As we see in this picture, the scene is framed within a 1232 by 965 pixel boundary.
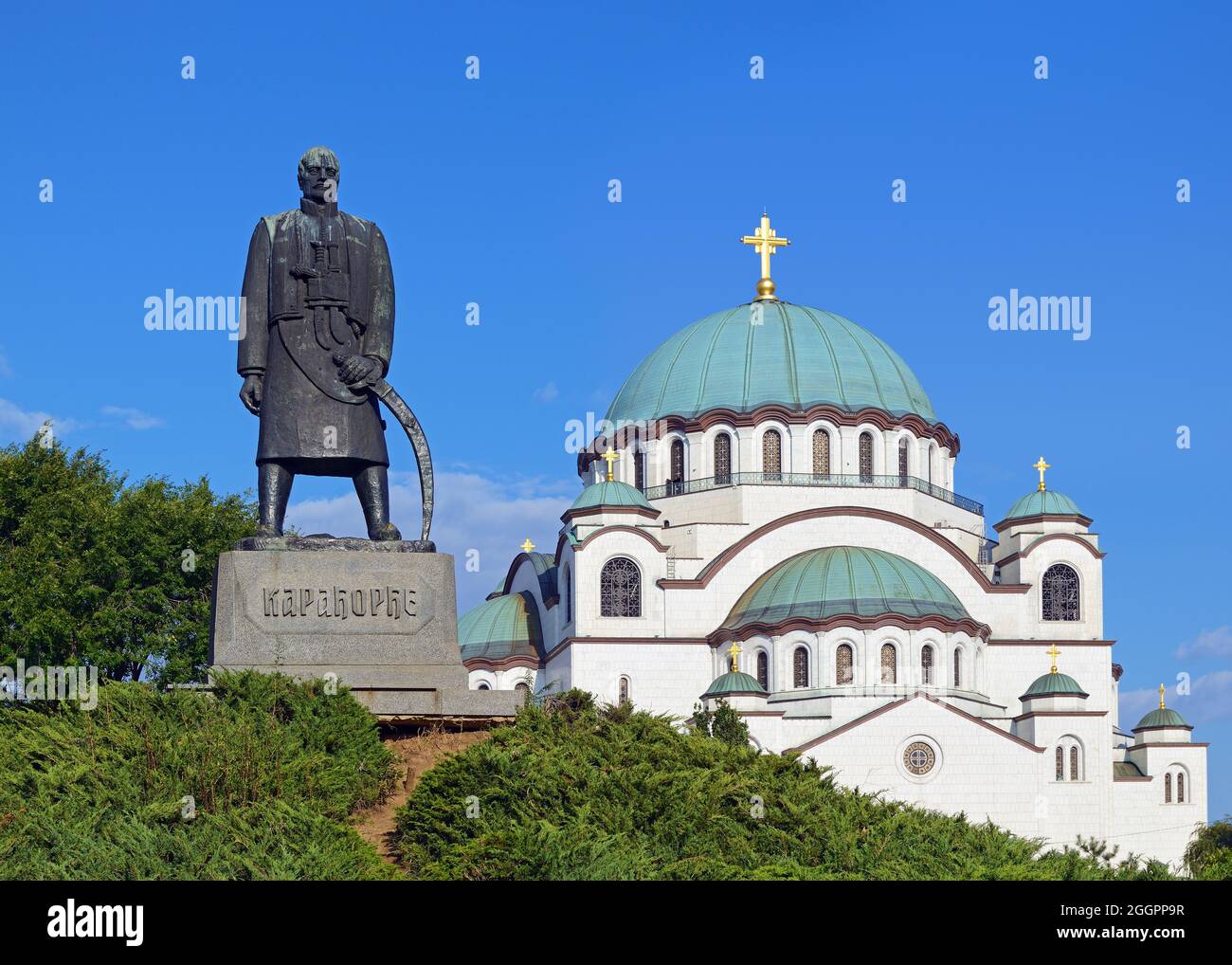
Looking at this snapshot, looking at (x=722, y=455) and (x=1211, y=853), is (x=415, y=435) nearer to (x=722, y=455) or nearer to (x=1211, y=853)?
(x=1211, y=853)

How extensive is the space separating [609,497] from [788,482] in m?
5.01

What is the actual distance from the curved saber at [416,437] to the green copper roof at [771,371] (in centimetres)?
4305

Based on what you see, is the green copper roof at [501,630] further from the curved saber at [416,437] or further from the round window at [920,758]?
the curved saber at [416,437]

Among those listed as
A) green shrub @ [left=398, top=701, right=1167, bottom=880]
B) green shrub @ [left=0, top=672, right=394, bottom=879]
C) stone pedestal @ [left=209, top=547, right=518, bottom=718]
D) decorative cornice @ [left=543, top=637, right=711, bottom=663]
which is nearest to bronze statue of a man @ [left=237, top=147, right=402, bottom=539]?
stone pedestal @ [left=209, top=547, right=518, bottom=718]

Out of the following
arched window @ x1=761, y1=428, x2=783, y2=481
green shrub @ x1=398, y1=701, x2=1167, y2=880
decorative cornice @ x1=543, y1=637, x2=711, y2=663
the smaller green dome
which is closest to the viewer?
green shrub @ x1=398, y1=701, x2=1167, y2=880

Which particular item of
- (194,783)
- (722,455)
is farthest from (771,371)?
(194,783)

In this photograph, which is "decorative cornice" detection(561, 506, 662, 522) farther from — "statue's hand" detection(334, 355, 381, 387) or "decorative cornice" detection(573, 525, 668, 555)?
"statue's hand" detection(334, 355, 381, 387)

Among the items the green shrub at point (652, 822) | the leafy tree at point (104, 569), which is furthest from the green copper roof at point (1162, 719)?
the green shrub at point (652, 822)

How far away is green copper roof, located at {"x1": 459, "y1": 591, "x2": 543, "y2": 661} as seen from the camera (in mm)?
60219

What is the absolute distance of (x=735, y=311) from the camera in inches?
2517

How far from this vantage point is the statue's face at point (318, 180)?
1672cm

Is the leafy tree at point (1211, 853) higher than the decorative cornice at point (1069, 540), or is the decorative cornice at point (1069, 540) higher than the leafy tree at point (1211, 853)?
the decorative cornice at point (1069, 540)

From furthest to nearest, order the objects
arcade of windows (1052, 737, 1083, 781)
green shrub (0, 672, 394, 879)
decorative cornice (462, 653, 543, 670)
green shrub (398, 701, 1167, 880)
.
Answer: decorative cornice (462, 653, 543, 670) < arcade of windows (1052, 737, 1083, 781) < green shrub (398, 701, 1167, 880) < green shrub (0, 672, 394, 879)

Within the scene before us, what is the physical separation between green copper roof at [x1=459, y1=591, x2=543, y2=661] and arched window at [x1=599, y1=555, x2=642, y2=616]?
175 inches
